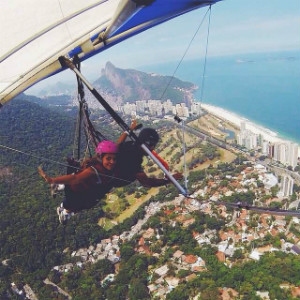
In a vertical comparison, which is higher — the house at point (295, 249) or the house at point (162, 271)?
the house at point (162, 271)

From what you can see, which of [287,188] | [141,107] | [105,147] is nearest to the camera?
[105,147]

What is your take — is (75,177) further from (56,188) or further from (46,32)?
(46,32)

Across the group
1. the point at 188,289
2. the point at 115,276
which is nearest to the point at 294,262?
the point at 188,289

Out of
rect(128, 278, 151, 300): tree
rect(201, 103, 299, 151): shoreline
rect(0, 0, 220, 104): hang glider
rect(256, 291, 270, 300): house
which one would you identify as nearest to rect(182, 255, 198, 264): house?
rect(128, 278, 151, 300): tree

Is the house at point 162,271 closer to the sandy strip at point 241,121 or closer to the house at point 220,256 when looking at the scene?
the house at point 220,256

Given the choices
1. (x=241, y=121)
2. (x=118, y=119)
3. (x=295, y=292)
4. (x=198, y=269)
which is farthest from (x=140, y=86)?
(x=118, y=119)

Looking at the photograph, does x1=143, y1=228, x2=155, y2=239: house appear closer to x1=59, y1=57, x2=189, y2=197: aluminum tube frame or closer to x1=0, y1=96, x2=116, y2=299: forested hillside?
x1=0, y1=96, x2=116, y2=299: forested hillside

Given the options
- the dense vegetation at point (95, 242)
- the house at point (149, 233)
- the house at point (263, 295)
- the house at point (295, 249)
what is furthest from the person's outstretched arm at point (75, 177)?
the house at point (149, 233)
